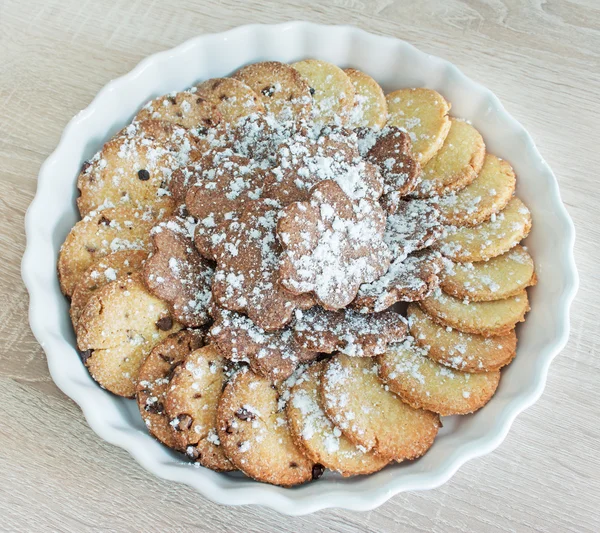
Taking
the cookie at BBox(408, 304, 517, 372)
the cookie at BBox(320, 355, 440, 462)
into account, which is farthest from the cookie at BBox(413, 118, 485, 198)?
the cookie at BBox(320, 355, 440, 462)

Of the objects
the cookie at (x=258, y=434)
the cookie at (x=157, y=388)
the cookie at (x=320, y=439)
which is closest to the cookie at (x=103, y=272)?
the cookie at (x=157, y=388)

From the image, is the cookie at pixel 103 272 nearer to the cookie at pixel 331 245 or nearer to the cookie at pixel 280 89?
the cookie at pixel 331 245

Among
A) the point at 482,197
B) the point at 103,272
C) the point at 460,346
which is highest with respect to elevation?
the point at 482,197

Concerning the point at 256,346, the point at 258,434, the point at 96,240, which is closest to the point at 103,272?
the point at 96,240

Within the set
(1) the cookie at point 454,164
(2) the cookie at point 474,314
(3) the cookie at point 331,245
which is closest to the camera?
(3) the cookie at point 331,245

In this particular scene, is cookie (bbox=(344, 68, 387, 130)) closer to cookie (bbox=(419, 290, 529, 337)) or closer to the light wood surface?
the light wood surface

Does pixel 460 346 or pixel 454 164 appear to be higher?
pixel 454 164

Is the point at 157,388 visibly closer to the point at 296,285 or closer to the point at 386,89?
the point at 296,285
